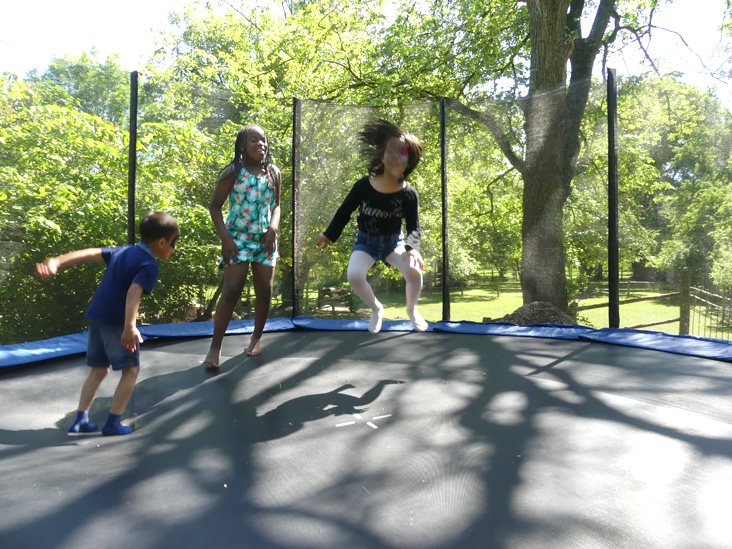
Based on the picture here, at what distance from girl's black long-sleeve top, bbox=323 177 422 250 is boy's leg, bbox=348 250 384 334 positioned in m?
0.13

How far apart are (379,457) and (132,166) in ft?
8.53

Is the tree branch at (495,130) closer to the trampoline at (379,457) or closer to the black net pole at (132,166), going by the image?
the trampoline at (379,457)

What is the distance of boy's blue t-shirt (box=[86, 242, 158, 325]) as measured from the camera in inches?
57.8

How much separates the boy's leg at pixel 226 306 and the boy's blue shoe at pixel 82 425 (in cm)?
72

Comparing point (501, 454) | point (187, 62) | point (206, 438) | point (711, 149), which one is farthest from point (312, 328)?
point (187, 62)

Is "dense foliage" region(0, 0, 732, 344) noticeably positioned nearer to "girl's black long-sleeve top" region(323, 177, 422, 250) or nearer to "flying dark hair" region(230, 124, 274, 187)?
"flying dark hair" region(230, 124, 274, 187)

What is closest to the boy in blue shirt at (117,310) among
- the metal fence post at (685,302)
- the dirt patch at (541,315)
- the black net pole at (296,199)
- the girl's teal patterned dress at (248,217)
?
the girl's teal patterned dress at (248,217)

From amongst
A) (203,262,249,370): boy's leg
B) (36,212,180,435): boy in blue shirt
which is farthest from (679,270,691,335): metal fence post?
(36,212,180,435): boy in blue shirt

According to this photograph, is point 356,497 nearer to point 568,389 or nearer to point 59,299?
point 568,389

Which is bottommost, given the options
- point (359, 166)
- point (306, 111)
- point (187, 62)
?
point (359, 166)

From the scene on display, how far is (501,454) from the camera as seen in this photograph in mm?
1271

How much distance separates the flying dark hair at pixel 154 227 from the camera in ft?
4.93

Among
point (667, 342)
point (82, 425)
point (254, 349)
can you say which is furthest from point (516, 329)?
point (82, 425)

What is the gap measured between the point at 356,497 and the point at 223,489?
0.97 ft
